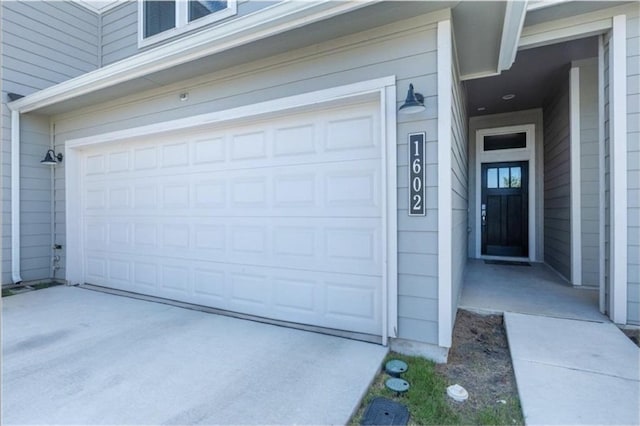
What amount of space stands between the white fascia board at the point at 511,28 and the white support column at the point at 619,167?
1.01 metres

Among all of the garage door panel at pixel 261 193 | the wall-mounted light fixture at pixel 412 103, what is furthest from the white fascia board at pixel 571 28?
the garage door panel at pixel 261 193

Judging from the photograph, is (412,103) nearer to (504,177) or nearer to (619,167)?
(619,167)

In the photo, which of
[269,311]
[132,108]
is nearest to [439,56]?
[269,311]

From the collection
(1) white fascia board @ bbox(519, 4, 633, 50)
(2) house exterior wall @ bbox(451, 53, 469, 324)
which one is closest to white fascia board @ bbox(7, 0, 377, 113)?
(2) house exterior wall @ bbox(451, 53, 469, 324)

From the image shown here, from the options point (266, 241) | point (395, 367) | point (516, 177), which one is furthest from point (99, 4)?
point (516, 177)

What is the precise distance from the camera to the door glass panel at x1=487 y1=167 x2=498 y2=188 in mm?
7297

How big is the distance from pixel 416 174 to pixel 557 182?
438 cm

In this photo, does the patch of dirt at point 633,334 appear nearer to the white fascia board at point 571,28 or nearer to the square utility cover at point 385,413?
the square utility cover at point 385,413

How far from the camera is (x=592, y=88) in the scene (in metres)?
4.61

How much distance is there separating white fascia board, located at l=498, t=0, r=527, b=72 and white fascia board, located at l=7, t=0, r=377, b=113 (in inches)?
42.5

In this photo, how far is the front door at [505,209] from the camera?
6984mm

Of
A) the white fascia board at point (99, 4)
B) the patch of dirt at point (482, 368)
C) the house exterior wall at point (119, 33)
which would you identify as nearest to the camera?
the patch of dirt at point (482, 368)

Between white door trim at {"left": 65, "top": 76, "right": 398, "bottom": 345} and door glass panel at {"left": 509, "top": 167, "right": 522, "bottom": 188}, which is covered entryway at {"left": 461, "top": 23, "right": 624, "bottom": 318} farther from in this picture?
white door trim at {"left": 65, "top": 76, "right": 398, "bottom": 345}

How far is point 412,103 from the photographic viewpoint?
2580mm
